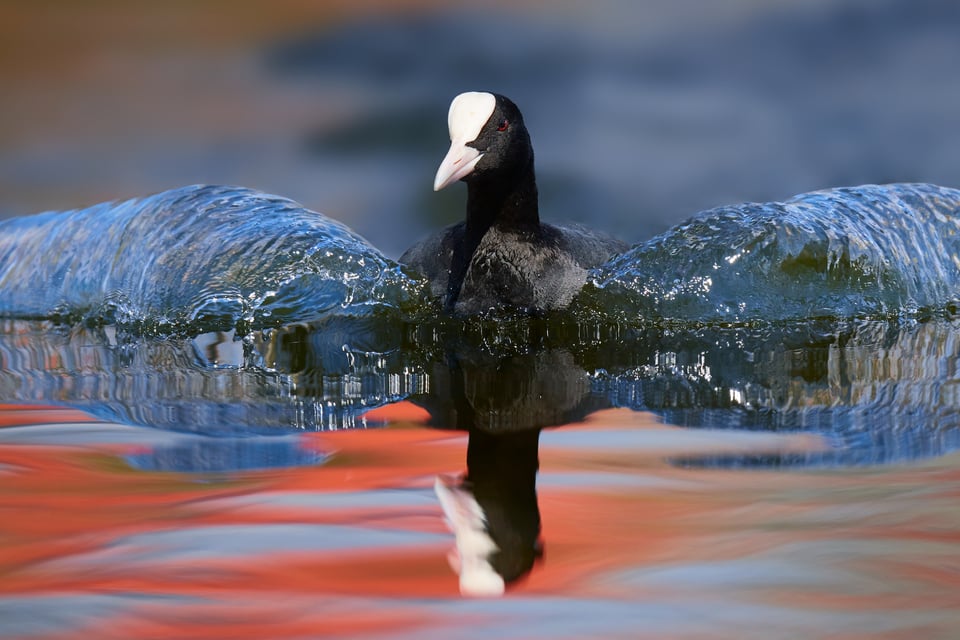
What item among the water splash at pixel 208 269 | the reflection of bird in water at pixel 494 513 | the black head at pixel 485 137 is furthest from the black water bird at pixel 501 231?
the reflection of bird in water at pixel 494 513

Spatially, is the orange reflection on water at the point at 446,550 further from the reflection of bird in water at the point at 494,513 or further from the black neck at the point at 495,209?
the black neck at the point at 495,209

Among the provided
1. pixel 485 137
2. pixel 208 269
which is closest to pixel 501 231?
pixel 485 137

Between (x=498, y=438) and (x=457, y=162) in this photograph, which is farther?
(x=457, y=162)

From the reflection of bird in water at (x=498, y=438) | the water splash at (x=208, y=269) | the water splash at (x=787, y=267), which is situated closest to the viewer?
the reflection of bird in water at (x=498, y=438)

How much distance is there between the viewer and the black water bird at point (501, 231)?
3.69 meters

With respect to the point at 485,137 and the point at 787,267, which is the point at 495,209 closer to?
the point at 485,137

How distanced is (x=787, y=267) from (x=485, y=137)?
4.00 feet

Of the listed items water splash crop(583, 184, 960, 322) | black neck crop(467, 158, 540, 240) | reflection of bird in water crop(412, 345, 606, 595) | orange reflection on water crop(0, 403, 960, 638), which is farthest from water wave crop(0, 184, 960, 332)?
orange reflection on water crop(0, 403, 960, 638)

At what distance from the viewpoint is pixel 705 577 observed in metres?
1.38

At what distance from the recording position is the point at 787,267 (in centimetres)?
399

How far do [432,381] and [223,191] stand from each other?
7.10 ft

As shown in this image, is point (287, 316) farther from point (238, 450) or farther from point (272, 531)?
point (272, 531)

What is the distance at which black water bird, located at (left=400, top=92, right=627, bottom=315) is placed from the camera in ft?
12.1

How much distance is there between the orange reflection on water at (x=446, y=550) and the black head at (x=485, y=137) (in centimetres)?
174
